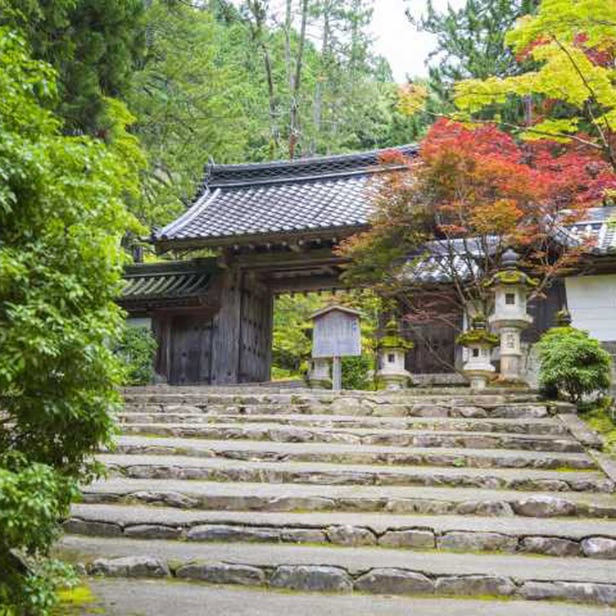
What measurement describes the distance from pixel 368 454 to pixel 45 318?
437 centimetres

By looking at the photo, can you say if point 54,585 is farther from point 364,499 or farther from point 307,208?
point 307,208

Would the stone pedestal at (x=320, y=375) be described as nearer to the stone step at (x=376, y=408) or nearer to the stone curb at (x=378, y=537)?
the stone step at (x=376, y=408)

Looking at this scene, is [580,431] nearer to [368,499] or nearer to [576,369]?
[576,369]

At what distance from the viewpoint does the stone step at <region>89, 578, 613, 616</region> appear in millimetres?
4094

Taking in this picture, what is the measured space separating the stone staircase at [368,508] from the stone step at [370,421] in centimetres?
2

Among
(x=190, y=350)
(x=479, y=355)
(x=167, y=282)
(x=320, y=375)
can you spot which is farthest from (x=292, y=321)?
(x=479, y=355)

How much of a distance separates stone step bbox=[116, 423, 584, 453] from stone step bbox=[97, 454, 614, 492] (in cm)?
74

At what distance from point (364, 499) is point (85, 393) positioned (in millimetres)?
2884

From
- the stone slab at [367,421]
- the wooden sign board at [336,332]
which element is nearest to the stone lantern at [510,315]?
the stone slab at [367,421]

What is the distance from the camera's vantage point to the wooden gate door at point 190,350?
16094mm

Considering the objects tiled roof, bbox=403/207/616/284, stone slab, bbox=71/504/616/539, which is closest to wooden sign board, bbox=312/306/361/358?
tiled roof, bbox=403/207/616/284

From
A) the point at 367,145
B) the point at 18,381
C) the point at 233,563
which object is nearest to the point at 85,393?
the point at 18,381

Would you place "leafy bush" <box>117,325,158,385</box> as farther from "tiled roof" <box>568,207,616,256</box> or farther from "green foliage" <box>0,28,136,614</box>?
"green foliage" <box>0,28,136,614</box>

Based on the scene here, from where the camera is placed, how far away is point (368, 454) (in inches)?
287
